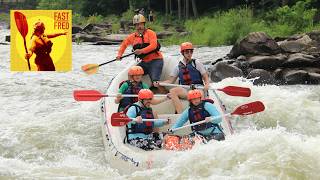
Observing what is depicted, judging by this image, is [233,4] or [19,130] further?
[233,4]

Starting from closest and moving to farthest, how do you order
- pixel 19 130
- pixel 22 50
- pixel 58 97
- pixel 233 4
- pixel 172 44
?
pixel 19 130
pixel 22 50
pixel 58 97
pixel 172 44
pixel 233 4

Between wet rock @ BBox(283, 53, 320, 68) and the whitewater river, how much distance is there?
1279 millimetres

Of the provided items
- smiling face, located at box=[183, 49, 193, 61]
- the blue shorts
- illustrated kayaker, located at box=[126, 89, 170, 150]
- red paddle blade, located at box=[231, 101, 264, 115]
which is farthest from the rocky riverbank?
illustrated kayaker, located at box=[126, 89, 170, 150]

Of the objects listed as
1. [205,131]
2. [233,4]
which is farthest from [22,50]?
[233,4]

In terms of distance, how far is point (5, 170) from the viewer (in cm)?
652

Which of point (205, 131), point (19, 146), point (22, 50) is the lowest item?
point (19, 146)

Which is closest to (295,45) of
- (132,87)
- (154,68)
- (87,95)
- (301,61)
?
(301,61)

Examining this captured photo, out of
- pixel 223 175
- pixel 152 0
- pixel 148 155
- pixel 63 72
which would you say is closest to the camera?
pixel 223 175

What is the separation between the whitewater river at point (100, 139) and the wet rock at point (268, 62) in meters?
1.40

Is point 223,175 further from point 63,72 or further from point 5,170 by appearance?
point 63,72

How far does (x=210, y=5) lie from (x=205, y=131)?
92.6 feet

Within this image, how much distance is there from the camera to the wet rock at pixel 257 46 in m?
14.1

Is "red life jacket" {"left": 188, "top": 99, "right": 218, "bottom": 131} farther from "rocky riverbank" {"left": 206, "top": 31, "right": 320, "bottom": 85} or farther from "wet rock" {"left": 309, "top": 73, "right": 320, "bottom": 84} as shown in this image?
"wet rock" {"left": 309, "top": 73, "right": 320, "bottom": 84}

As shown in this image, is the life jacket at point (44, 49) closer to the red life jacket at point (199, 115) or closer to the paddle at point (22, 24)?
the paddle at point (22, 24)
